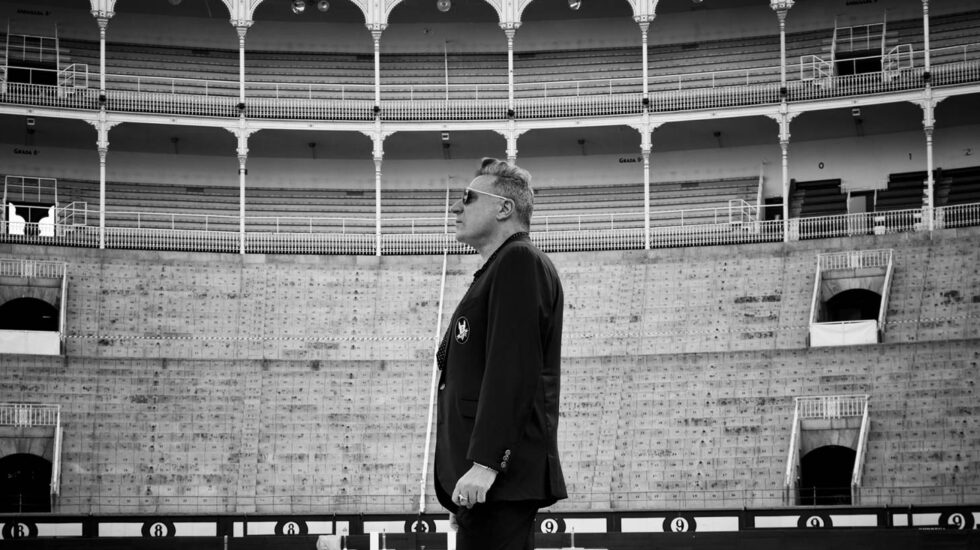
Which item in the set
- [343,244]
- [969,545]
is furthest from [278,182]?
[969,545]

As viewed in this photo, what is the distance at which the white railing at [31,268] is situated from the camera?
3919 cm

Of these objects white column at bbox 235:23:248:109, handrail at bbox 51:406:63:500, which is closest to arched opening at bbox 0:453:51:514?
handrail at bbox 51:406:63:500

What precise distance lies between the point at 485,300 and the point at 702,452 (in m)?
29.1

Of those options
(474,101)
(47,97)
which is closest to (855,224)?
(474,101)

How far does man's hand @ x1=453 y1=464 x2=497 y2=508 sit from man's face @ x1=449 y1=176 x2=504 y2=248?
112 centimetres

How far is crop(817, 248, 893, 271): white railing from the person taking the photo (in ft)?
128

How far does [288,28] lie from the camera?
49.8 metres

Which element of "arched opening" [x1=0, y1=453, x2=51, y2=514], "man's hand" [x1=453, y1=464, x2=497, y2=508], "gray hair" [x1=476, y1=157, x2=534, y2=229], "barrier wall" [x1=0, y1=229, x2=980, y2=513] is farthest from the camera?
"arched opening" [x1=0, y1=453, x2=51, y2=514]

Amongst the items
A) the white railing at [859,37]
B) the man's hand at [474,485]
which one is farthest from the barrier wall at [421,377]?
the man's hand at [474,485]

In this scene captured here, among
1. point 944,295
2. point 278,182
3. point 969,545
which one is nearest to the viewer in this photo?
point 969,545

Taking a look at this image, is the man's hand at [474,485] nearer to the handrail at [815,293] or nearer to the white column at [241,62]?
the handrail at [815,293]

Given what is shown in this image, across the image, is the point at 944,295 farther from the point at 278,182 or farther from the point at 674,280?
the point at 278,182

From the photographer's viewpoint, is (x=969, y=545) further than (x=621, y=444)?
No

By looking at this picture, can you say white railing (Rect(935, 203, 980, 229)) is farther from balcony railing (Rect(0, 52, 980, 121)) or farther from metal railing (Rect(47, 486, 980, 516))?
metal railing (Rect(47, 486, 980, 516))
